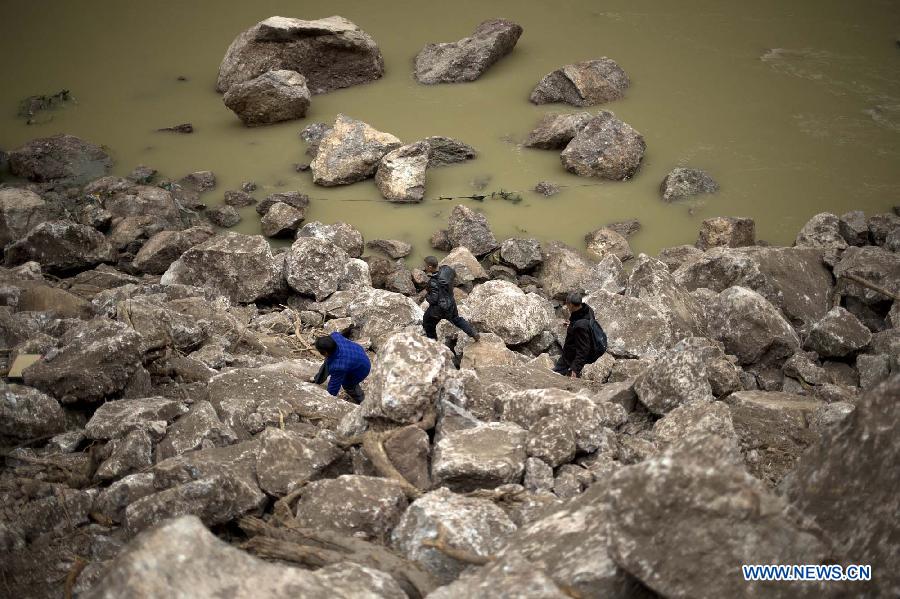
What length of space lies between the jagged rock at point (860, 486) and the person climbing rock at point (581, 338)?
12.4 feet

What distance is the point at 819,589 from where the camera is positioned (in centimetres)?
295

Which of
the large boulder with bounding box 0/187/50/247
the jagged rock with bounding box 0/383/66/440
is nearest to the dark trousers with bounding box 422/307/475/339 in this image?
the jagged rock with bounding box 0/383/66/440

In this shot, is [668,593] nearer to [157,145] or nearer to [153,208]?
[153,208]

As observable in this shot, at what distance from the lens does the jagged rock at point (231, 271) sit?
9609 mm

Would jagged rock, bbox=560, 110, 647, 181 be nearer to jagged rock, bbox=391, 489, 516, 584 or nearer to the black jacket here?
the black jacket

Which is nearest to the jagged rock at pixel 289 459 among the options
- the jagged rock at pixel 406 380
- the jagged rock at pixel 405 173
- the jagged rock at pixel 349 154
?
the jagged rock at pixel 406 380

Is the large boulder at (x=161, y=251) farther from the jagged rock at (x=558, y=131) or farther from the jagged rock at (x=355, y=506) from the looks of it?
the jagged rock at (x=355, y=506)

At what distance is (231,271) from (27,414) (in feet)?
14.2

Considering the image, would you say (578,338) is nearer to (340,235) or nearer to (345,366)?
(345,366)

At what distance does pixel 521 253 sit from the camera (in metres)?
10.6

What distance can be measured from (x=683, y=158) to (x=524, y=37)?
188 inches

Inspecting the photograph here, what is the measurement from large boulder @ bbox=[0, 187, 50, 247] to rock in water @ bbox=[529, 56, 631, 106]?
312 inches

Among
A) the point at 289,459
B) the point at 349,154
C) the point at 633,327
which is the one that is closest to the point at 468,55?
the point at 349,154

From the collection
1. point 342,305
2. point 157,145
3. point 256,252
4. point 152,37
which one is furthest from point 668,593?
point 152,37
